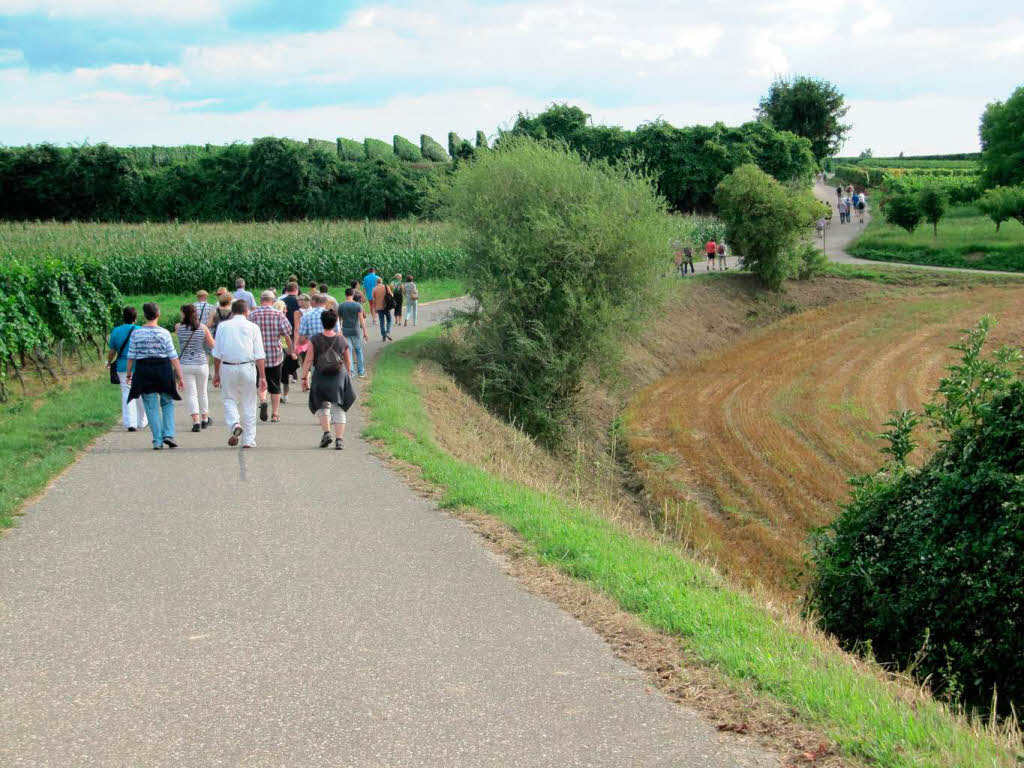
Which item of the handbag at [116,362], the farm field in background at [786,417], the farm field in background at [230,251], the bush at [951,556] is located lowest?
the farm field in background at [786,417]

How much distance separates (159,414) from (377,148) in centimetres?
7420

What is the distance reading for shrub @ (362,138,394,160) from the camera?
81438 mm

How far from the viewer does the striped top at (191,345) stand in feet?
46.7

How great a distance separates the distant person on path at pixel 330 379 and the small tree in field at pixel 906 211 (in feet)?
147

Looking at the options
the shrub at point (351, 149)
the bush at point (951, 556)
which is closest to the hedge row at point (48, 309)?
the bush at point (951, 556)

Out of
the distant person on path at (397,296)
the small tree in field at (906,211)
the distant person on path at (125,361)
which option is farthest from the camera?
the small tree in field at (906,211)

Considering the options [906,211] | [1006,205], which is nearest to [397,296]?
[906,211]

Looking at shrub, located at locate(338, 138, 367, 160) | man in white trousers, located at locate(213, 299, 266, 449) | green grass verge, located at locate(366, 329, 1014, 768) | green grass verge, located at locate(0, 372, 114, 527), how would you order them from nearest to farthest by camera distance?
green grass verge, located at locate(366, 329, 1014, 768)
green grass verge, located at locate(0, 372, 114, 527)
man in white trousers, located at locate(213, 299, 266, 449)
shrub, located at locate(338, 138, 367, 160)

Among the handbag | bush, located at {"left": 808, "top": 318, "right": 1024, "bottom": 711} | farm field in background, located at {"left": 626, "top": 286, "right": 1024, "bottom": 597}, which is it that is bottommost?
farm field in background, located at {"left": 626, "top": 286, "right": 1024, "bottom": 597}

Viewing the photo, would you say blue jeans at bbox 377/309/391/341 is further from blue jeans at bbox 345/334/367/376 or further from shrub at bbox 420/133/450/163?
shrub at bbox 420/133/450/163

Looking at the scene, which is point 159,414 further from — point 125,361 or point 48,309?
point 48,309

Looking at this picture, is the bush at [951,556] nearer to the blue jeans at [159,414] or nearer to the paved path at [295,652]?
the paved path at [295,652]

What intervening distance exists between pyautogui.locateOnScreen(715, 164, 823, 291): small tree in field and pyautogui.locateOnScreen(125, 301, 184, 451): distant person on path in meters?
33.9

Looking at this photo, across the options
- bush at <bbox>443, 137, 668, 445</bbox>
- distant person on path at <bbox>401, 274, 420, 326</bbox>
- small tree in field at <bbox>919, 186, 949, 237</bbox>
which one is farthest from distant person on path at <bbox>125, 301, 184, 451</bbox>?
small tree in field at <bbox>919, 186, 949, 237</bbox>
